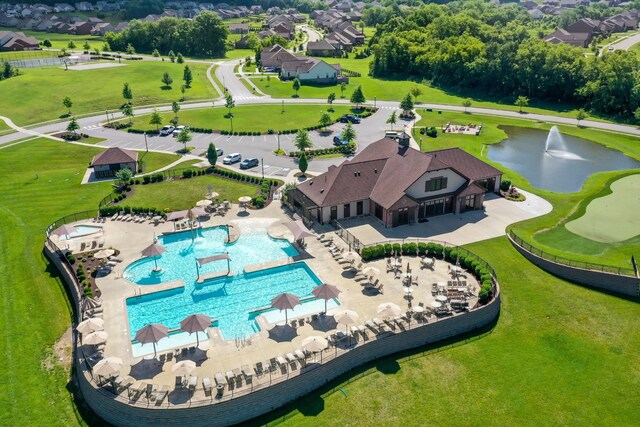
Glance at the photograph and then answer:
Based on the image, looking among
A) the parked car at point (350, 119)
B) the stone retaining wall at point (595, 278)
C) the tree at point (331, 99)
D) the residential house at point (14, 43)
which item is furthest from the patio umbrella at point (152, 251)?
the residential house at point (14, 43)

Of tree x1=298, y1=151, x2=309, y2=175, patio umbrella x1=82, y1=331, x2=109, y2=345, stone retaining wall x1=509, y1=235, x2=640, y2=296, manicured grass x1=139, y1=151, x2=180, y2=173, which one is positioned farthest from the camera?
manicured grass x1=139, y1=151, x2=180, y2=173

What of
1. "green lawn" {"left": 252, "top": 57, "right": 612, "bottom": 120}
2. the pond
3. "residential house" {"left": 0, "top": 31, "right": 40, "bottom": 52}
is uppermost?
"residential house" {"left": 0, "top": 31, "right": 40, "bottom": 52}

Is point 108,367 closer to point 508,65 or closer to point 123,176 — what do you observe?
point 123,176

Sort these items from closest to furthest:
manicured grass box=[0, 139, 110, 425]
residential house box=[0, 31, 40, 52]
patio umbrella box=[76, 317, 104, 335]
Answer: manicured grass box=[0, 139, 110, 425] → patio umbrella box=[76, 317, 104, 335] → residential house box=[0, 31, 40, 52]

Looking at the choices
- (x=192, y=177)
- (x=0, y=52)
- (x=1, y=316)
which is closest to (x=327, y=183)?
Result: (x=192, y=177)

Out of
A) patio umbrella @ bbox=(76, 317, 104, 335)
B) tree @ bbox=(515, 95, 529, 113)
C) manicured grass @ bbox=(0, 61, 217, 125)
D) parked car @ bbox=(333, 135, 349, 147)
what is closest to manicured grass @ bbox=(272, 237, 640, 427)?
patio umbrella @ bbox=(76, 317, 104, 335)

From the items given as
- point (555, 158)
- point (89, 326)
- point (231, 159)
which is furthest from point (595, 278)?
point (231, 159)

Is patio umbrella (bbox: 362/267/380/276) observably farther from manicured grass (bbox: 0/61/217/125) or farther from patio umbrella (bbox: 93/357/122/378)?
manicured grass (bbox: 0/61/217/125)
